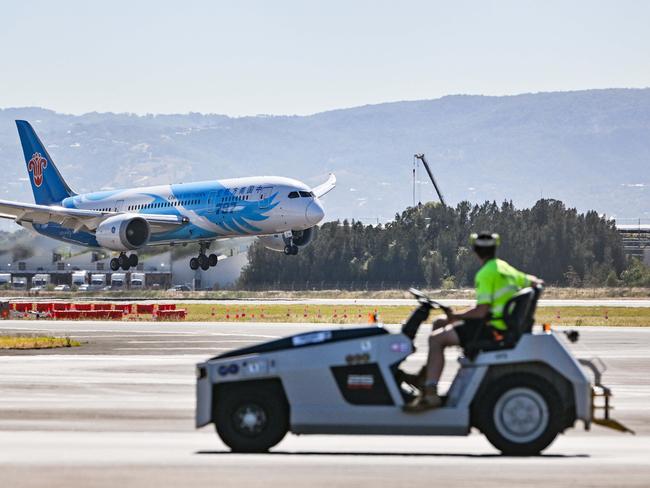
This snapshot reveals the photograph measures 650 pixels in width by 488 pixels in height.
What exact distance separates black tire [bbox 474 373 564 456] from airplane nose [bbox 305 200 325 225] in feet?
193

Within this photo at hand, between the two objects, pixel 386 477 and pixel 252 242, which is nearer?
pixel 386 477

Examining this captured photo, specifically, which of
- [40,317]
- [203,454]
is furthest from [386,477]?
[40,317]

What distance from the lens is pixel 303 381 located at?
1469 centimetres

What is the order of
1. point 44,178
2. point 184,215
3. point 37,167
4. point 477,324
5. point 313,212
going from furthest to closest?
point 37,167
point 44,178
point 184,215
point 313,212
point 477,324

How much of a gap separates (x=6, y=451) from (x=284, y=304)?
5903 centimetres

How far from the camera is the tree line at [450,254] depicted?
110 meters

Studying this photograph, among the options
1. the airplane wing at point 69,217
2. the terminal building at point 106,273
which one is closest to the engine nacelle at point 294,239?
the airplane wing at point 69,217

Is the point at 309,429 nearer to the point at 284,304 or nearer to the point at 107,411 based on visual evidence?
the point at 107,411

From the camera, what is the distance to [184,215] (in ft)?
255

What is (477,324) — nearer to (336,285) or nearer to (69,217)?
(69,217)

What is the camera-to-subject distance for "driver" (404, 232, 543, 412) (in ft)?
47.7

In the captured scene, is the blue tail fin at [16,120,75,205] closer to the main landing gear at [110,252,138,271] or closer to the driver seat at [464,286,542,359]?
the main landing gear at [110,252,138,271]

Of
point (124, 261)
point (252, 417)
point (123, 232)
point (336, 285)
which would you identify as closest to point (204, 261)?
point (124, 261)

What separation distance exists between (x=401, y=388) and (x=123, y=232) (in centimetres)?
6269
